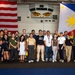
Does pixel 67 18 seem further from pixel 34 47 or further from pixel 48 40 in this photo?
pixel 34 47

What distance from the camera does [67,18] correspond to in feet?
38.1

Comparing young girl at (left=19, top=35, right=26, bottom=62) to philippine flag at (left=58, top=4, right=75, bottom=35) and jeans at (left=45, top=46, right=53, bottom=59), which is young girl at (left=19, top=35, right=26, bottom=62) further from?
philippine flag at (left=58, top=4, right=75, bottom=35)

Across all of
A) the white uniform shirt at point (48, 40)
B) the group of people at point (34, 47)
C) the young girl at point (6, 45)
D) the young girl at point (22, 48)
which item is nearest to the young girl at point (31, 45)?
the group of people at point (34, 47)

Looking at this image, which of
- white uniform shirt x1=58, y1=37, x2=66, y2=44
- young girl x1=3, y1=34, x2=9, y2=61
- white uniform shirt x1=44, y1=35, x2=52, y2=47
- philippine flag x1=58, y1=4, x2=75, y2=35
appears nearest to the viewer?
young girl x1=3, y1=34, x2=9, y2=61

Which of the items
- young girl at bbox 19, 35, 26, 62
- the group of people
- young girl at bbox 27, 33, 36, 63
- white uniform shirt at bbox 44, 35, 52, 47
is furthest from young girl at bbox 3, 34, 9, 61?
white uniform shirt at bbox 44, 35, 52, 47

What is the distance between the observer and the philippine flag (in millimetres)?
11513

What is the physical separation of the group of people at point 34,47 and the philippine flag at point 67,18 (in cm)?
177

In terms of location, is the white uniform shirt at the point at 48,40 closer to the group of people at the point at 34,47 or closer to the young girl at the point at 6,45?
the group of people at the point at 34,47

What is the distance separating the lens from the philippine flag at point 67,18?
453 inches

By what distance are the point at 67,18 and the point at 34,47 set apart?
2.95 meters

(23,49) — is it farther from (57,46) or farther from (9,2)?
(9,2)

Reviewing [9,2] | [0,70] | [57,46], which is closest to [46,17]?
[9,2]

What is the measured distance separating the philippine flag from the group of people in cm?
177

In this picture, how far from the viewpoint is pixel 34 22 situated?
39.6 ft
